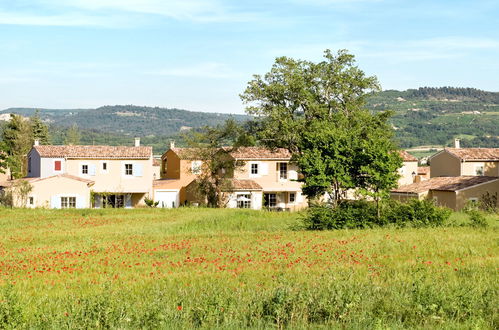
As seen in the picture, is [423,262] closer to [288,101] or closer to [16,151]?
[288,101]

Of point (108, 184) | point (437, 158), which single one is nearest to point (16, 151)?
point (108, 184)

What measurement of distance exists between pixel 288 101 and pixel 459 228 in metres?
30.1

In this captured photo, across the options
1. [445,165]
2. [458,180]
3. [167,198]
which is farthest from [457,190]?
[167,198]

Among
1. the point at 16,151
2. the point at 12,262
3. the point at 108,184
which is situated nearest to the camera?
the point at 12,262

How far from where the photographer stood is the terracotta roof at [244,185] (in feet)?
202

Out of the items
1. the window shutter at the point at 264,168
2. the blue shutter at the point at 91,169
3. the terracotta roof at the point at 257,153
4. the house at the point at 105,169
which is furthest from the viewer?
the window shutter at the point at 264,168

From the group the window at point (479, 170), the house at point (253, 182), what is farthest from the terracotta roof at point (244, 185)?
the window at point (479, 170)

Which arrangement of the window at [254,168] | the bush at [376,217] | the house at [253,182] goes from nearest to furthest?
the bush at [376,217] → the house at [253,182] → the window at [254,168]

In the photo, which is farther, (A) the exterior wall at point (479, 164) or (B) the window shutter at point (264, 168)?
(B) the window shutter at point (264, 168)

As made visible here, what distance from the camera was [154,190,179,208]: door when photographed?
212ft

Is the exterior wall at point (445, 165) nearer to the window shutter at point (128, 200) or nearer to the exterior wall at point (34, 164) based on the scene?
the window shutter at point (128, 200)

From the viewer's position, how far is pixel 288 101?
5538 cm

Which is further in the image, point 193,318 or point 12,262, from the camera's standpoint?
point 12,262

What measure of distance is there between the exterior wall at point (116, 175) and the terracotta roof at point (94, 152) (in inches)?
18.2
